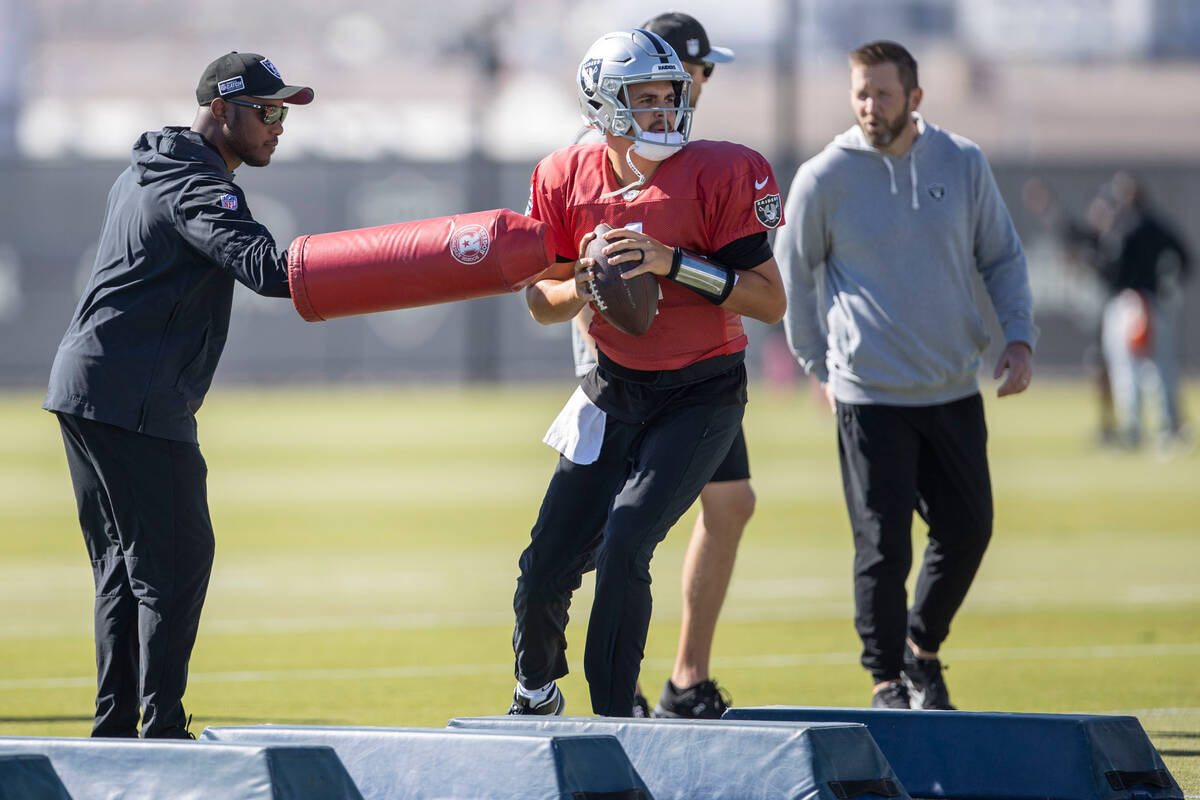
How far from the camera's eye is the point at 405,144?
149ft

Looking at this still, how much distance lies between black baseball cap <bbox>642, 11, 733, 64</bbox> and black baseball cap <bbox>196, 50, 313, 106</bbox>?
193cm

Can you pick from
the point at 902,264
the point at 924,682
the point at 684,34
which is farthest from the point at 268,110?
the point at 924,682

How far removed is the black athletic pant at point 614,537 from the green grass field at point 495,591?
1333 millimetres

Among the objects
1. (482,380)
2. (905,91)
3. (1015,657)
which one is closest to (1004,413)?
(482,380)

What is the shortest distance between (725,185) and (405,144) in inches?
1589

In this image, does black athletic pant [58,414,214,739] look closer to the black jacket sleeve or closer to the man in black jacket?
the man in black jacket

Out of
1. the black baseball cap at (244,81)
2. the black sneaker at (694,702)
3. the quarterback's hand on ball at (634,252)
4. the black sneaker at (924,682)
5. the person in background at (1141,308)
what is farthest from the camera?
the person in background at (1141,308)

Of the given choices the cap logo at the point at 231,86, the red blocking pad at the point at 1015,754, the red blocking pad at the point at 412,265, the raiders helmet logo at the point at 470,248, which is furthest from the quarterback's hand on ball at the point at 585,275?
the red blocking pad at the point at 1015,754

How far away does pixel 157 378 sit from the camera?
5723 mm

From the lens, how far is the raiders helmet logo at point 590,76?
586cm

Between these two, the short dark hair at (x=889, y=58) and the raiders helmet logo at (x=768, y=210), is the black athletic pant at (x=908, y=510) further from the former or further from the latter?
the raiders helmet logo at (x=768, y=210)

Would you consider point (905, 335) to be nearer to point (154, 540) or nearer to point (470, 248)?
point (470, 248)

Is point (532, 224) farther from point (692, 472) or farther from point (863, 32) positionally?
point (863, 32)

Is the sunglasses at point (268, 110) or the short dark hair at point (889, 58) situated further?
the short dark hair at point (889, 58)
